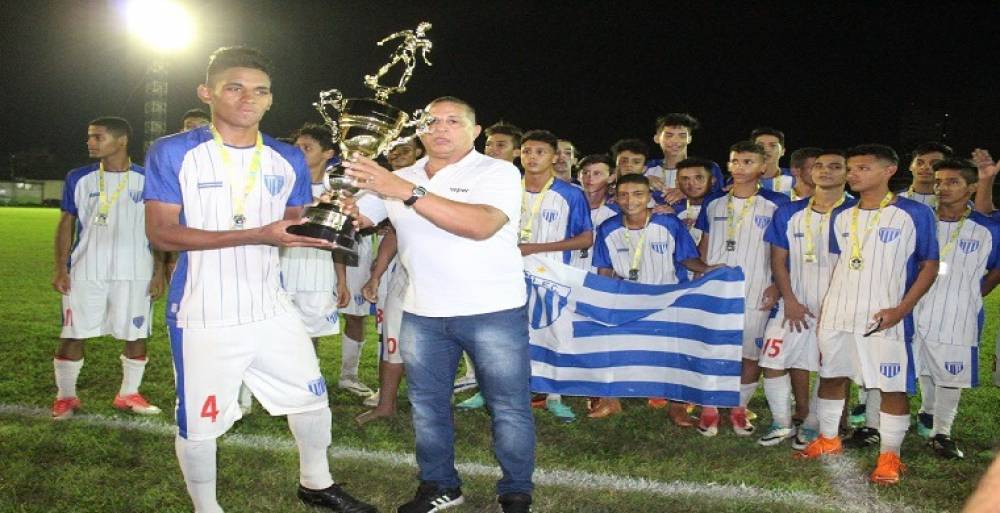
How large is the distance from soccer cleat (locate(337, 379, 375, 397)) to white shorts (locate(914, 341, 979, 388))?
4304 millimetres

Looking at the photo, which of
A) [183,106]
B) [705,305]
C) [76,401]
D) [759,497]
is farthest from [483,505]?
[183,106]

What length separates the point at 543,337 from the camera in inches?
243

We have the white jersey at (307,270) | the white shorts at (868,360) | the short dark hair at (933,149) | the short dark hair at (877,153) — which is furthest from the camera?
the short dark hair at (933,149)

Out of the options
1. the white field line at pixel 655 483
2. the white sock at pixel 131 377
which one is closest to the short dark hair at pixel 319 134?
the white sock at pixel 131 377

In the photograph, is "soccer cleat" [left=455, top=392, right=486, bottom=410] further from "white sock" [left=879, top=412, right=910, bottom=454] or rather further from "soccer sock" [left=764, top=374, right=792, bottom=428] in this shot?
"white sock" [left=879, top=412, right=910, bottom=454]

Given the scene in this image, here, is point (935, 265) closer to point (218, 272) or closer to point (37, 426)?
point (218, 272)

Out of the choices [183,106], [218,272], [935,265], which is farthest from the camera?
[183,106]

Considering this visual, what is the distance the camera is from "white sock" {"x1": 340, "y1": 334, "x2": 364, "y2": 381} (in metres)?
7.06

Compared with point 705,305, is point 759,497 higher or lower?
lower

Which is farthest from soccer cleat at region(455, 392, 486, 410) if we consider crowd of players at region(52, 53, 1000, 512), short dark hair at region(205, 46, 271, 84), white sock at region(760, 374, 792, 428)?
short dark hair at region(205, 46, 271, 84)

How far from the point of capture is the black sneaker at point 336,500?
4.07 meters

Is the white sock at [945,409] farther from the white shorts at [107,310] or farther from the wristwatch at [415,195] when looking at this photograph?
the white shorts at [107,310]

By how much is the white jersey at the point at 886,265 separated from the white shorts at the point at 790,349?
493mm

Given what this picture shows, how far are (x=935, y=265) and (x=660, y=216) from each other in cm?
204
